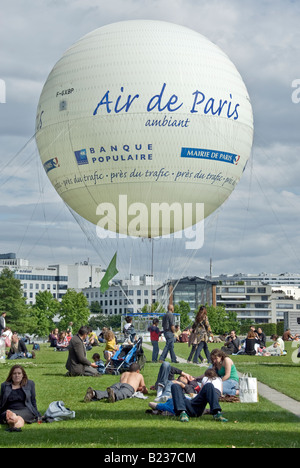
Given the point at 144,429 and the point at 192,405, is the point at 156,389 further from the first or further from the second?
the point at 144,429

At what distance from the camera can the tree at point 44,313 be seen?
374ft

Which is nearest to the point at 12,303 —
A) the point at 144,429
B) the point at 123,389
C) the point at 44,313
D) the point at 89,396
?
the point at 44,313

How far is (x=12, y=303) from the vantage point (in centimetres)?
8750

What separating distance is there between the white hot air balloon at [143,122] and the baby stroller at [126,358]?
1000cm

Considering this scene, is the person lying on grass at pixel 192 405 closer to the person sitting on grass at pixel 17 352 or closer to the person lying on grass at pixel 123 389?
the person lying on grass at pixel 123 389

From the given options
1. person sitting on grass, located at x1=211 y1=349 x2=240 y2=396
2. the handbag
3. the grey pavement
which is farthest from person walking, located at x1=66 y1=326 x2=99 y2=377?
the handbag

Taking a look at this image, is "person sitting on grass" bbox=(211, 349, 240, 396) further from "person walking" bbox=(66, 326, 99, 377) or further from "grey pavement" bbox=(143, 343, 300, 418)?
"person walking" bbox=(66, 326, 99, 377)

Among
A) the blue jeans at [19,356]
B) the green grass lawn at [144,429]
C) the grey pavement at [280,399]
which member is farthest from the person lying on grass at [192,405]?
the blue jeans at [19,356]

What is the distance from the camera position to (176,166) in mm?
28328

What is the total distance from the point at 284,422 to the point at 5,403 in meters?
4.94

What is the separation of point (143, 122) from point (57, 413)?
16.6 meters

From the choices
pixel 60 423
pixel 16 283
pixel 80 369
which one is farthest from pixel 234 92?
pixel 16 283
